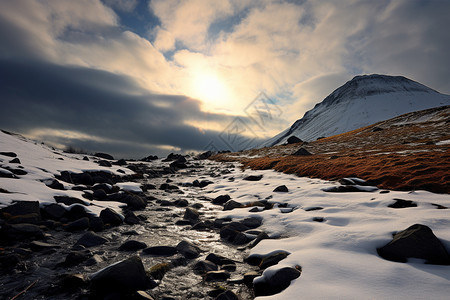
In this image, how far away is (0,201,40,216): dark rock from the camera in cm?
609

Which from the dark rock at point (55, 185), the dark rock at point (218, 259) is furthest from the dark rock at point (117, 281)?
the dark rock at point (55, 185)

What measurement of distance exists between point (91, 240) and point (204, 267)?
3.51 m

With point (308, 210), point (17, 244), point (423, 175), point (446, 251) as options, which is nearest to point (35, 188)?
point (17, 244)

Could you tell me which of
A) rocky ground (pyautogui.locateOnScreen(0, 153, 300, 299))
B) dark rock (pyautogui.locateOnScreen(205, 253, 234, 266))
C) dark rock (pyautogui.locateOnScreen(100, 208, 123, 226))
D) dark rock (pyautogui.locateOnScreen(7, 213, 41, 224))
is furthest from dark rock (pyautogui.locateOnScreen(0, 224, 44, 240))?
dark rock (pyautogui.locateOnScreen(205, 253, 234, 266))

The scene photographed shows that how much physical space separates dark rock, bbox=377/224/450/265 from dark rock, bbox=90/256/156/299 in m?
4.70

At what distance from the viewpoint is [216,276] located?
4.24 metres

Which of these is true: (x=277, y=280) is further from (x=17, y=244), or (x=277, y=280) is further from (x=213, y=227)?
(x=17, y=244)

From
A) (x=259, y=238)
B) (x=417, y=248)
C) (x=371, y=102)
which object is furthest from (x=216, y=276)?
(x=371, y=102)

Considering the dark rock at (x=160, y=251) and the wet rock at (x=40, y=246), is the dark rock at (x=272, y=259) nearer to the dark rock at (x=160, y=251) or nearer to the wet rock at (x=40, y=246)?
the dark rock at (x=160, y=251)

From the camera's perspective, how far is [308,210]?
24.6ft

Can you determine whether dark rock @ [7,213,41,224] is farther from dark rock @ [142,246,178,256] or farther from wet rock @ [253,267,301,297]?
wet rock @ [253,267,301,297]

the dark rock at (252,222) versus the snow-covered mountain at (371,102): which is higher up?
the snow-covered mountain at (371,102)

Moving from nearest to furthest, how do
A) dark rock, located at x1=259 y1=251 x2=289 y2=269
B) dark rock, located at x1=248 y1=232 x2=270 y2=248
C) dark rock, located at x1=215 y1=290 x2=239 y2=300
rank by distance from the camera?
dark rock, located at x1=215 y1=290 x2=239 y2=300 < dark rock, located at x1=259 y1=251 x2=289 y2=269 < dark rock, located at x1=248 y1=232 x2=270 y2=248

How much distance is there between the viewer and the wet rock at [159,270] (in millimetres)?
4165
